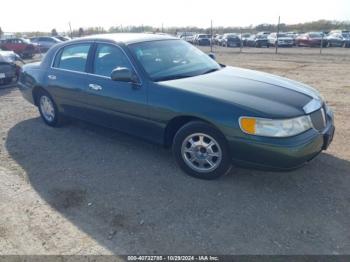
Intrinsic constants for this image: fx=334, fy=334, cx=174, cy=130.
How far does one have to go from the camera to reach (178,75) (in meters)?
4.28

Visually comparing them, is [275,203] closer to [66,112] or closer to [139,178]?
[139,178]

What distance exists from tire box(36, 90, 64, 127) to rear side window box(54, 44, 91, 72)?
679 mm

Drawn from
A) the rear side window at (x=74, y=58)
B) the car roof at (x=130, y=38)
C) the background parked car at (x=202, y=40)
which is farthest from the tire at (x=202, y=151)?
the background parked car at (x=202, y=40)

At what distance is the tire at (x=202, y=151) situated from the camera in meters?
3.66

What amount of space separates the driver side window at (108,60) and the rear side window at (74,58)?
0.92ft

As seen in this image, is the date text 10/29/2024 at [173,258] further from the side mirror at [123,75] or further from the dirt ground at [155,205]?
the side mirror at [123,75]

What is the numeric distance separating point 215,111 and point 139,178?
1263 millimetres

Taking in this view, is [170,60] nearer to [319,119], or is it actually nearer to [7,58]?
[319,119]

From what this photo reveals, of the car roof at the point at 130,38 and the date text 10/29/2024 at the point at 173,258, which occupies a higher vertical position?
the car roof at the point at 130,38

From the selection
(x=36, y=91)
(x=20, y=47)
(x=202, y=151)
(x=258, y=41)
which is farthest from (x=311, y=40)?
(x=202, y=151)

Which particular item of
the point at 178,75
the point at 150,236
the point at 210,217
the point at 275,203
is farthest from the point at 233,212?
the point at 178,75

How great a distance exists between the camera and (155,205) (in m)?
3.46

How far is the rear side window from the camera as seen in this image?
4965 mm

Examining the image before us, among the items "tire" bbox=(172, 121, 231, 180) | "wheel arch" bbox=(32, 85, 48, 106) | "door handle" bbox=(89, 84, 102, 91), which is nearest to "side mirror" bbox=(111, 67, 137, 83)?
"door handle" bbox=(89, 84, 102, 91)
